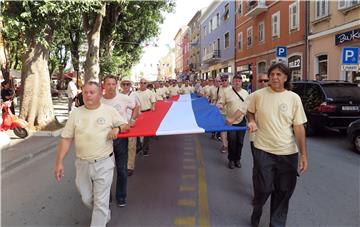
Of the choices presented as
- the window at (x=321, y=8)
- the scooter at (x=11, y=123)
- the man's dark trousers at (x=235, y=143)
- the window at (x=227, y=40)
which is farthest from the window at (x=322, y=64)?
the window at (x=227, y=40)

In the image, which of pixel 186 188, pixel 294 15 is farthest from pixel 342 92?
pixel 294 15

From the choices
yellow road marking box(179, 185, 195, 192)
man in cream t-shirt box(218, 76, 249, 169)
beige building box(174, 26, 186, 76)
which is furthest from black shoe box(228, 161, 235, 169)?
beige building box(174, 26, 186, 76)

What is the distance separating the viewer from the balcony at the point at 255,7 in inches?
1165

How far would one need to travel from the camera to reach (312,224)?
15.8ft

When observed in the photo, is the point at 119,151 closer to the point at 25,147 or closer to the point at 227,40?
the point at 25,147

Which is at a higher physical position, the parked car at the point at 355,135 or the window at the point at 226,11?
the window at the point at 226,11

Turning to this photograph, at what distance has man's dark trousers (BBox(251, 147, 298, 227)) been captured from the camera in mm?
4363

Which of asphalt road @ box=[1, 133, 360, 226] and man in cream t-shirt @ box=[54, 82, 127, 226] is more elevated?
man in cream t-shirt @ box=[54, 82, 127, 226]

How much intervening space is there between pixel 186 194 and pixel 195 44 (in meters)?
62.4

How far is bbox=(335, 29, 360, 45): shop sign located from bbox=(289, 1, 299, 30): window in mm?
5105

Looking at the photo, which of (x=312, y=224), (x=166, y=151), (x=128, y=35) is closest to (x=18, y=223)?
→ (x=312, y=224)

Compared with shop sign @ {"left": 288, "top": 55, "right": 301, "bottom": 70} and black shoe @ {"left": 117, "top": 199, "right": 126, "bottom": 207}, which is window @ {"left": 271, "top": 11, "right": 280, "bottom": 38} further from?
black shoe @ {"left": 117, "top": 199, "right": 126, "bottom": 207}

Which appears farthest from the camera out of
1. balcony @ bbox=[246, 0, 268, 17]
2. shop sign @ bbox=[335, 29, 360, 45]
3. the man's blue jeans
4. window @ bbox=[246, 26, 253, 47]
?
window @ bbox=[246, 26, 253, 47]

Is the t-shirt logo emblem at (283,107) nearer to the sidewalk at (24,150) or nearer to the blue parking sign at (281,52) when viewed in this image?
the sidewalk at (24,150)
